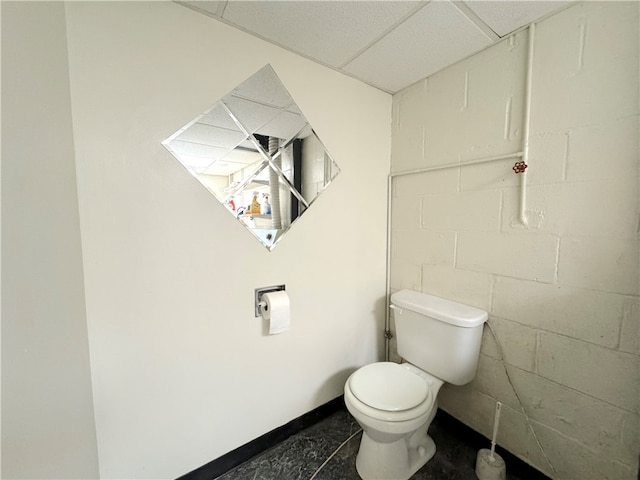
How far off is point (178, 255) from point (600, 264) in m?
1.63

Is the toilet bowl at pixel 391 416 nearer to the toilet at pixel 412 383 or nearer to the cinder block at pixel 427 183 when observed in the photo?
the toilet at pixel 412 383

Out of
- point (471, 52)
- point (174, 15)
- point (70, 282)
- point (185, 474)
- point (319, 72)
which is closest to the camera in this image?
point (70, 282)

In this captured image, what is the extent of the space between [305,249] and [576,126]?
123 cm

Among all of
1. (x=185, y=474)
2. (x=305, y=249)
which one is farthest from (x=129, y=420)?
(x=305, y=249)

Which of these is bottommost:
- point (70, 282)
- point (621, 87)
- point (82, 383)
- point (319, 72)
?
point (82, 383)

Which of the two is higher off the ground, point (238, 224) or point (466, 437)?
point (238, 224)

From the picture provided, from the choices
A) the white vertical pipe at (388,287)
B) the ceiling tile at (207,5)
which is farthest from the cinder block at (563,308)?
the ceiling tile at (207,5)

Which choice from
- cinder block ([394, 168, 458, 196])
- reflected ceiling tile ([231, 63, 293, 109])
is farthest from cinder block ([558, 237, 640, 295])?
reflected ceiling tile ([231, 63, 293, 109])

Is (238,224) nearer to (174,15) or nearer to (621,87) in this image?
(174,15)

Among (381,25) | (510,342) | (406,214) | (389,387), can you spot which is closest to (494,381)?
(510,342)

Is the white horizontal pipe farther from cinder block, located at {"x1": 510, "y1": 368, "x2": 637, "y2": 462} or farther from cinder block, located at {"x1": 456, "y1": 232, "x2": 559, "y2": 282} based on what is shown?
cinder block, located at {"x1": 510, "y1": 368, "x2": 637, "y2": 462}

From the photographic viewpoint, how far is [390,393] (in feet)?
3.76

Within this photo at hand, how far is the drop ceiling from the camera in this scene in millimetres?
972

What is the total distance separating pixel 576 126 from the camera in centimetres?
98
